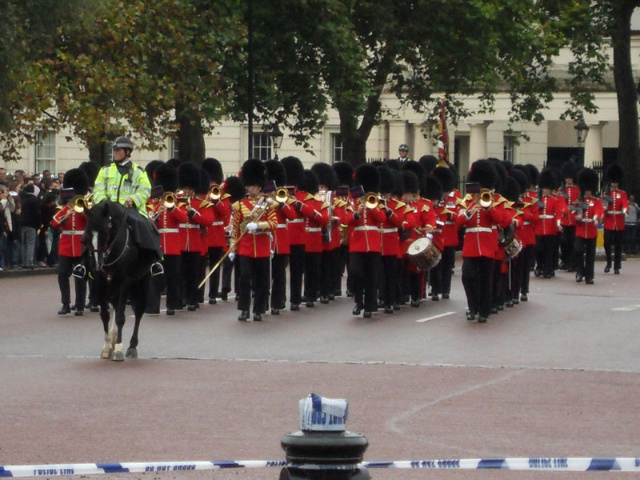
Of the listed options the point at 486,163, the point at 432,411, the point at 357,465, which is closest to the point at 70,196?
the point at 486,163

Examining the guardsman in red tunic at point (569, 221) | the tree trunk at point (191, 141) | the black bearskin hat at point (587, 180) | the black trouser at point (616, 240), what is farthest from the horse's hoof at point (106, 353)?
the tree trunk at point (191, 141)

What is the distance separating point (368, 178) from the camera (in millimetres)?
18734

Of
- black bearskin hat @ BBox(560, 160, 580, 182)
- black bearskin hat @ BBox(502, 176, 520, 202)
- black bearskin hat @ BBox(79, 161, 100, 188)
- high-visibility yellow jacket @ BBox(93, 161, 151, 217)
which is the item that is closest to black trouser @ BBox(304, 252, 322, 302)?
black bearskin hat @ BBox(502, 176, 520, 202)

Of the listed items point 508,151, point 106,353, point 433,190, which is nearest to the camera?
point 106,353

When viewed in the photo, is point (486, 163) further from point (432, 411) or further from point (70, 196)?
point (432, 411)

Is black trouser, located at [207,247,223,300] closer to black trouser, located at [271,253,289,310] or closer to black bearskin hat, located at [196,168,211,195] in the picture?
black bearskin hat, located at [196,168,211,195]

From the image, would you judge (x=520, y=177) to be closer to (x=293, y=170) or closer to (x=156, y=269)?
(x=293, y=170)

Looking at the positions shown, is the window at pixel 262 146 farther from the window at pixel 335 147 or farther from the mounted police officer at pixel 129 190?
the mounted police officer at pixel 129 190

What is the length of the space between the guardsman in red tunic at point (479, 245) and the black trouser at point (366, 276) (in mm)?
1046

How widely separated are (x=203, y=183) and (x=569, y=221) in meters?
7.88

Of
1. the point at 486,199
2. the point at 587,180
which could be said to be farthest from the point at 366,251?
the point at 587,180

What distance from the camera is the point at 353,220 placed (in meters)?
17.9

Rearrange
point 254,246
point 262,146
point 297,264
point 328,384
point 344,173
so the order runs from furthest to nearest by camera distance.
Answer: point 262,146
point 344,173
point 297,264
point 254,246
point 328,384

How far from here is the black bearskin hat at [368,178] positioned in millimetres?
18688
